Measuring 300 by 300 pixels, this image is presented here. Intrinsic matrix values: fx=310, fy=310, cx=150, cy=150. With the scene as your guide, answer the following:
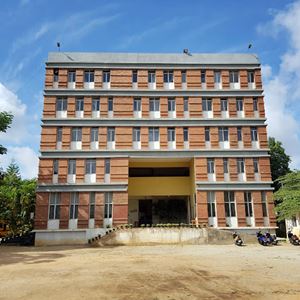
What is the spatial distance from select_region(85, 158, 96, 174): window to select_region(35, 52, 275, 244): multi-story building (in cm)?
9

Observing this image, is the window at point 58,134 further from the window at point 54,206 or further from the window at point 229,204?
the window at point 229,204

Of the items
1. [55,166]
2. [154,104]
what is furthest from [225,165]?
[55,166]

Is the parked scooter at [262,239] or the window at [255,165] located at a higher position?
the window at [255,165]

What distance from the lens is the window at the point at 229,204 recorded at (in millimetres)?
27125

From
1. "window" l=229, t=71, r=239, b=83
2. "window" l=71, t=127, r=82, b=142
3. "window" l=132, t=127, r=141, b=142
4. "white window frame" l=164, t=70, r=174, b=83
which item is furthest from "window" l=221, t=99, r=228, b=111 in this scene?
"window" l=71, t=127, r=82, b=142

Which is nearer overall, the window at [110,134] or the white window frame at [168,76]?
the window at [110,134]

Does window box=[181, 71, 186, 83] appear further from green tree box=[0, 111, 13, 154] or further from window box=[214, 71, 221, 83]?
green tree box=[0, 111, 13, 154]

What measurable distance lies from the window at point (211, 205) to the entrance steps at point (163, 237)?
246cm

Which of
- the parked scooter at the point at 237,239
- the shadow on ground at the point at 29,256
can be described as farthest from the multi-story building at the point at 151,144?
the shadow on ground at the point at 29,256

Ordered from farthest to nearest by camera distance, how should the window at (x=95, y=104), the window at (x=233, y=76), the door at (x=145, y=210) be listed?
1. the door at (x=145, y=210)
2. the window at (x=233, y=76)
3. the window at (x=95, y=104)

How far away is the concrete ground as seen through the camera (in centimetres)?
924

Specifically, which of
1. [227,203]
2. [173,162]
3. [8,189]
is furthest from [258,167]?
[8,189]

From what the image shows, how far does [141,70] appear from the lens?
30062 mm

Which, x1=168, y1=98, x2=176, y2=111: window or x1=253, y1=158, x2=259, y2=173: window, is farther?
x1=168, y1=98, x2=176, y2=111: window
